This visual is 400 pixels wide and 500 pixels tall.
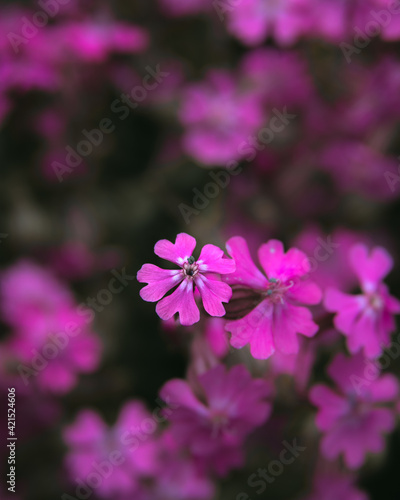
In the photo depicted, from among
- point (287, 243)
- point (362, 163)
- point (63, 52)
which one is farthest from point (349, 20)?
point (63, 52)

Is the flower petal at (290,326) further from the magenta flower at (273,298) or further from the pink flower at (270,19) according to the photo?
the pink flower at (270,19)

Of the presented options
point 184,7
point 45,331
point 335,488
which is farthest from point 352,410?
point 184,7

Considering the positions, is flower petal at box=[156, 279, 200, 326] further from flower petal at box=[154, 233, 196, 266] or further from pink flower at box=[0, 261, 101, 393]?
pink flower at box=[0, 261, 101, 393]

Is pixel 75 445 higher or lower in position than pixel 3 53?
lower

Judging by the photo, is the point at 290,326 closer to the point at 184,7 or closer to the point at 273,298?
the point at 273,298

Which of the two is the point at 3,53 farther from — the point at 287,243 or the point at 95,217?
the point at 287,243

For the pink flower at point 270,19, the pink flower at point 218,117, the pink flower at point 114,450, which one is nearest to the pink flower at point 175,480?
the pink flower at point 114,450
